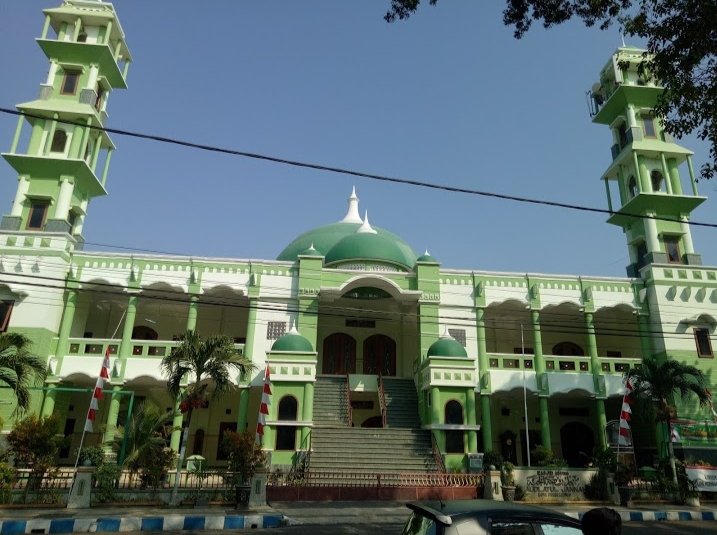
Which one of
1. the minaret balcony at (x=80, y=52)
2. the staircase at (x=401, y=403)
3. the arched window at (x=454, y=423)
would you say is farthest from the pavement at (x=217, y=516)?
the minaret balcony at (x=80, y=52)

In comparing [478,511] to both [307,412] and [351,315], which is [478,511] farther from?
[351,315]

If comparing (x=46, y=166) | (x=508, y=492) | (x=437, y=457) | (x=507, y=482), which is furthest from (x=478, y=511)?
(x=46, y=166)

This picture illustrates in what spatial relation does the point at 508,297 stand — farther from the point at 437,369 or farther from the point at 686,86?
the point at 686,86

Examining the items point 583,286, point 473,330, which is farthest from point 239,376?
point 583,286

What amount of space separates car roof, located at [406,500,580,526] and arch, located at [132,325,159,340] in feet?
75.5

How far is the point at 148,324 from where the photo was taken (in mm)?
25359

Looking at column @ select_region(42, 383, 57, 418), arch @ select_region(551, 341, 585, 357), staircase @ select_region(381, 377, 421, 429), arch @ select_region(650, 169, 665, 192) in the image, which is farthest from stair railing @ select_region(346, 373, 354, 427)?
arch @ select_region(650, 169, 665, 192)

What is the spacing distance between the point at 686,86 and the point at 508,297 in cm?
1470

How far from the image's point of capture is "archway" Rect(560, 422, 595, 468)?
2525 cm

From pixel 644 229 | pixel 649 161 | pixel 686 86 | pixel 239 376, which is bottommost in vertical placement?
pixel 239 376

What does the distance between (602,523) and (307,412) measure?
16690 mm

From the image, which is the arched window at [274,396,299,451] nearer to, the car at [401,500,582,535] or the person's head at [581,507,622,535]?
the car at [401,500,582,535]

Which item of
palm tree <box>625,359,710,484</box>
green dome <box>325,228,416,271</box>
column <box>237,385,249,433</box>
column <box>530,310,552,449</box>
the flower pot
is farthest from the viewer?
green dome <box>325,228,416,271</box>

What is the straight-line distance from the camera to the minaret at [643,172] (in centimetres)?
2494
